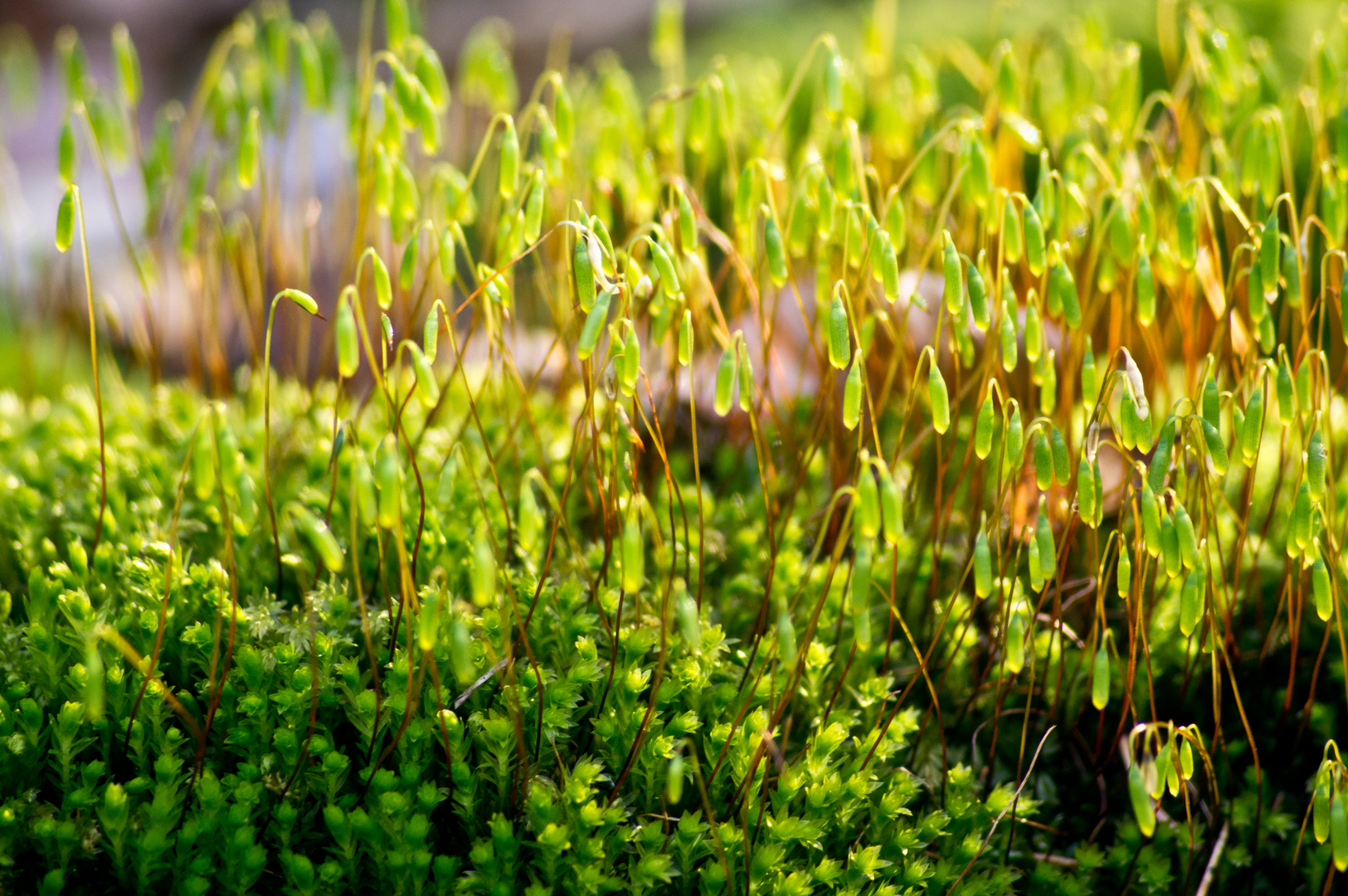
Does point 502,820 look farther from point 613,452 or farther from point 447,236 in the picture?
point 447,236

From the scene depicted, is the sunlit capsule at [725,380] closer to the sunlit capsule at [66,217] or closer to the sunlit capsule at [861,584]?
the sunlit capsule at [861,584]

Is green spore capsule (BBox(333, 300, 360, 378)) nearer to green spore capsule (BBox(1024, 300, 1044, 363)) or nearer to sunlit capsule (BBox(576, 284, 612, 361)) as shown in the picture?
sunlit capsule (BBox(576, 284, 612, 361))

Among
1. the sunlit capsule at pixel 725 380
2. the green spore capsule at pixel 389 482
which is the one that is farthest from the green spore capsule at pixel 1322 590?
the green spore capsule at pixel 389 482

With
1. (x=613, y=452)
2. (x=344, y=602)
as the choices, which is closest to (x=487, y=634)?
(x=344, y=602)

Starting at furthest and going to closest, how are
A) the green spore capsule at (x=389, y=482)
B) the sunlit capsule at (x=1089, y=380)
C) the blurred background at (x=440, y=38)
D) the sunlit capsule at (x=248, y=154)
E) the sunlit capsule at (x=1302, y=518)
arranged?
the blurred background at (x=440, y=38), the sunlit capsule at (x=248, y=154), the sunlit capsule at (x=1089, y=380), the sunlit capsule at (x=1302, y=518), the green spore capsule at (x=389, y=482)

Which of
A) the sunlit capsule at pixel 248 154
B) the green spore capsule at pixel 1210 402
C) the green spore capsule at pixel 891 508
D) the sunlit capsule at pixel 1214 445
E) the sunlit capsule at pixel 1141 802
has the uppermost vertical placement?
the sunlit capsule at pixel 248 154

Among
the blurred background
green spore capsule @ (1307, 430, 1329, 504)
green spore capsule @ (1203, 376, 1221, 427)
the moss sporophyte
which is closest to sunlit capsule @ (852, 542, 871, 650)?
the moss sporophyte

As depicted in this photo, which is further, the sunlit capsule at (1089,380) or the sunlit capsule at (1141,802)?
the sunlit capsule at (1089,380)
